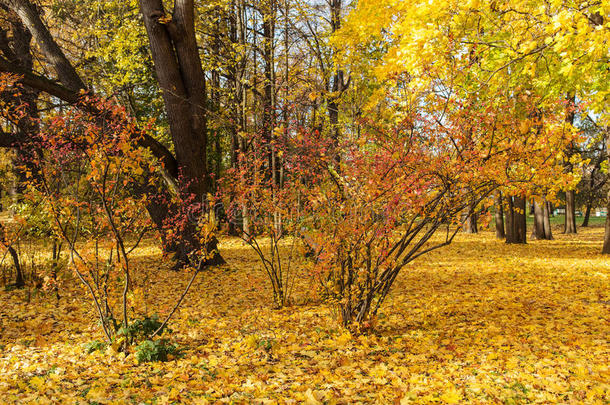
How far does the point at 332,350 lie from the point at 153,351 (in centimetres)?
176

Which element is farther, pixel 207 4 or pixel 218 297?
pixel 207 4

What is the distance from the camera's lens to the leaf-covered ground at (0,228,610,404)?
10.4 feet

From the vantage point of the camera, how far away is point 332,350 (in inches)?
163

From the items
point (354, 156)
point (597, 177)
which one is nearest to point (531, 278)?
point (354, 156)

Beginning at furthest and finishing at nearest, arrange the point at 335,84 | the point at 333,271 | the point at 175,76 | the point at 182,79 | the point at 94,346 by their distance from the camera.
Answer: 1. the point at 335,84
2. the point at 182,79
3. the point at 175,76
4. the point at 333,271
5. the point at 94,346

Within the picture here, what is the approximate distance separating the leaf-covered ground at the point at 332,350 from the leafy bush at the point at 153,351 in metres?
0.10

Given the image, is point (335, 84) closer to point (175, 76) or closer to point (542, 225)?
point (175, 76)

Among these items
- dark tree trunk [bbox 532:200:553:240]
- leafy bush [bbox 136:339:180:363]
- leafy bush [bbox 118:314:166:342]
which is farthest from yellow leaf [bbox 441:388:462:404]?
dark tree trunk [bbox 532:200:553:240]

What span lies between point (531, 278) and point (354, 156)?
15.9 ft

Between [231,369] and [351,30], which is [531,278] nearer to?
[231,369]

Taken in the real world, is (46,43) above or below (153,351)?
above

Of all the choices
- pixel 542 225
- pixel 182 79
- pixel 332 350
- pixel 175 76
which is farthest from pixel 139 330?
pixel 542 225

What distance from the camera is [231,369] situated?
12.2ft

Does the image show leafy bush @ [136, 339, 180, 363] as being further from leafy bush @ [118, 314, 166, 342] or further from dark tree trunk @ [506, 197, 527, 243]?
dark tree trunk @ [506, 197, 527, 243]
